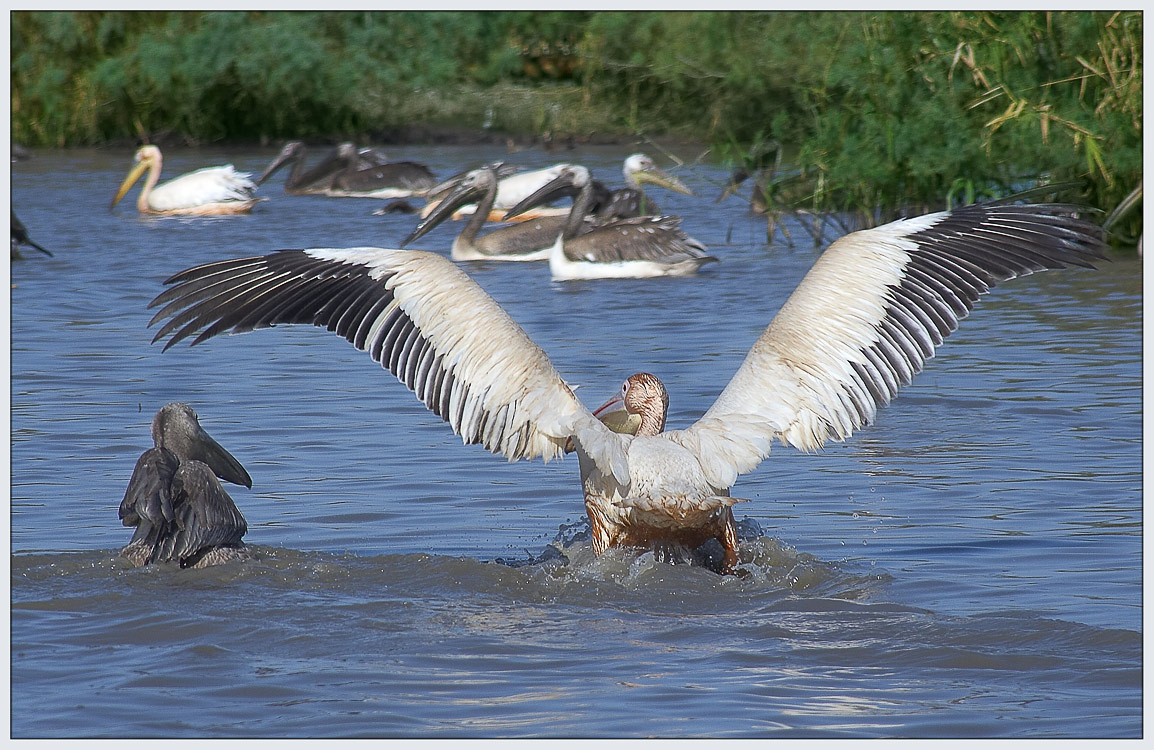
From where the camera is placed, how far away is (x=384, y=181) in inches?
639

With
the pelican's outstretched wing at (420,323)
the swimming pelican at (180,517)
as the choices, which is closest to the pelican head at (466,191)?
the pelican's outstretched wing at (420,323)

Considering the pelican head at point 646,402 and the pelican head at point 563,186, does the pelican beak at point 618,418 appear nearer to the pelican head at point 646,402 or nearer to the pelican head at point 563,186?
the pelican head at point 646,402

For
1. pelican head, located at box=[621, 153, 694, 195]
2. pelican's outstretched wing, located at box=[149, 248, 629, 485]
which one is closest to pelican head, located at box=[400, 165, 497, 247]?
pelican head, located at box=[621, 153, 694, 195]

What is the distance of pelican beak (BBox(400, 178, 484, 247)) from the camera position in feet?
38.3

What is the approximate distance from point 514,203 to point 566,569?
9765 millimetres

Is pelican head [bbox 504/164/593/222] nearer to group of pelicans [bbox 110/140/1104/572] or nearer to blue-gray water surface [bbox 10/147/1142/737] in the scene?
blue-gray water surface [bbox 10/147/1142/737]

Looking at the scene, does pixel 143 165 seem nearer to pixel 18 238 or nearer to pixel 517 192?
pixel 517 192

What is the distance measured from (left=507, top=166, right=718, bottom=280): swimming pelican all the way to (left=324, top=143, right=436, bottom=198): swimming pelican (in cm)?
461

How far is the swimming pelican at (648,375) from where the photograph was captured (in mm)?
4879

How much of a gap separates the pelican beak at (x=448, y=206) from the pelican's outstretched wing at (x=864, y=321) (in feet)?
20.5

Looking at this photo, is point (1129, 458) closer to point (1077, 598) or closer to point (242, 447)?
point (1077, 598)

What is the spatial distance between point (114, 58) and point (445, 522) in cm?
1640

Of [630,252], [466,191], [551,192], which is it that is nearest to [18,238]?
[466,191]

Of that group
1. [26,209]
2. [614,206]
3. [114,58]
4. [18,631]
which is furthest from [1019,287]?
[114,58]
